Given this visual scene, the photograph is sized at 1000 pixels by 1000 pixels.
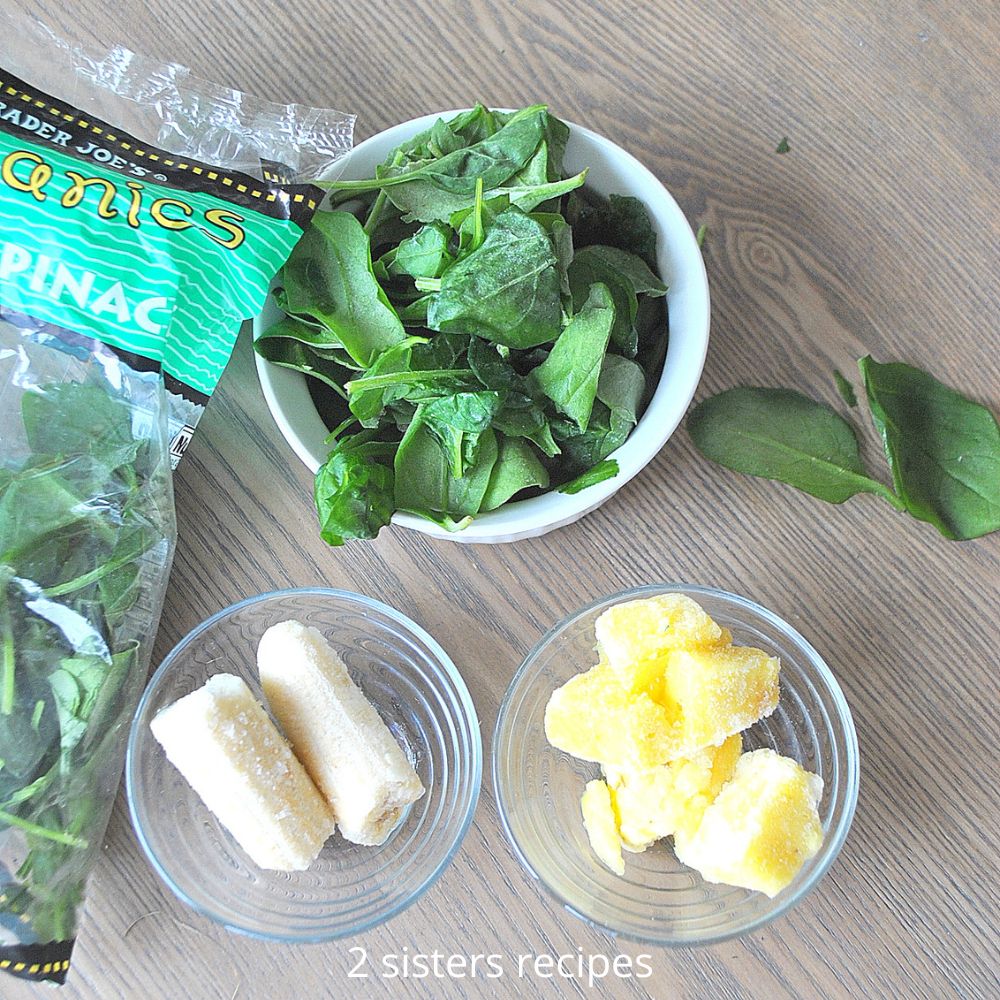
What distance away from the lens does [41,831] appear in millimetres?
718

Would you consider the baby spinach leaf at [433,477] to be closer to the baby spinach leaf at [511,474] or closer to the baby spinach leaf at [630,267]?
the baby spinach leaf at [511,474]

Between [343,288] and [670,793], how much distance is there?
415 millimetres

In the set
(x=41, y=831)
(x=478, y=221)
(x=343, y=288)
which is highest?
(x=478, y=221)

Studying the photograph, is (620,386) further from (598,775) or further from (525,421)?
(598,775)

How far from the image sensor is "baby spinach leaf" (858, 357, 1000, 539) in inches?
31.6

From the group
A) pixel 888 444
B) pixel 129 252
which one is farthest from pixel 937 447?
pixel 129 252

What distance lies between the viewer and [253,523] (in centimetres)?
82

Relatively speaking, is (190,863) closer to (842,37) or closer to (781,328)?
(781,328)

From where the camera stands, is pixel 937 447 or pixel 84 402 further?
pixel 937 447

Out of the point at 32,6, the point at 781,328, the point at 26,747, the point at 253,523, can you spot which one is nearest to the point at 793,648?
the point at 781,328

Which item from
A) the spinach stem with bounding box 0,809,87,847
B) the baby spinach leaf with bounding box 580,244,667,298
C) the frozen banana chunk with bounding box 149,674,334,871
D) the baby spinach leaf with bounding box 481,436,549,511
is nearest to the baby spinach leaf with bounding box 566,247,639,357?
the baby spinach leaf with bounding box 580,244,667,298

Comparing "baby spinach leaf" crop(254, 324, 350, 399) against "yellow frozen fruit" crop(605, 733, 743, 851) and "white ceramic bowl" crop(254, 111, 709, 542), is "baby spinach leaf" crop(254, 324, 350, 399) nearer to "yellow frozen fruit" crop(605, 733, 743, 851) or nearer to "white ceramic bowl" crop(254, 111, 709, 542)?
"white ceramic bowl" crop(254, 111, 709, 542)

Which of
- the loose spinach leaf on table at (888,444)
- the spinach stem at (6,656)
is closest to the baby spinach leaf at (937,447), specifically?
the loose spinach leaf on table at (888,444)

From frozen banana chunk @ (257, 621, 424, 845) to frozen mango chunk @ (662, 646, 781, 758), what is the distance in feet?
0.64
